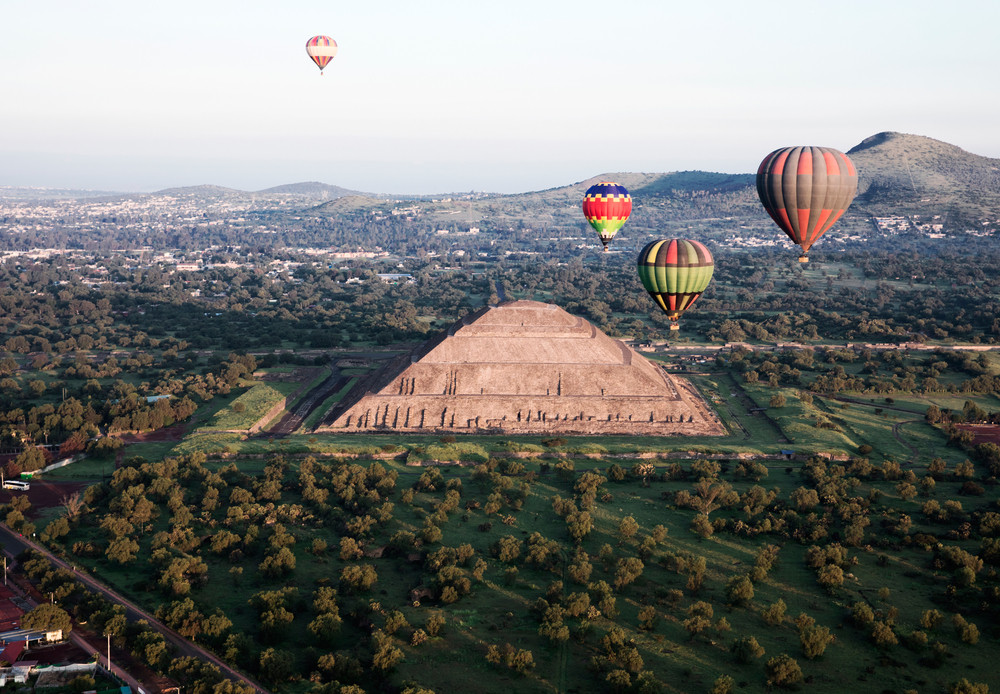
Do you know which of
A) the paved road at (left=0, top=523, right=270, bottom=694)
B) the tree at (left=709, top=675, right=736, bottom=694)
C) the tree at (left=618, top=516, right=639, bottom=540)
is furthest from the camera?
the tree at (left=618, top=516, right=639, bottom=540)

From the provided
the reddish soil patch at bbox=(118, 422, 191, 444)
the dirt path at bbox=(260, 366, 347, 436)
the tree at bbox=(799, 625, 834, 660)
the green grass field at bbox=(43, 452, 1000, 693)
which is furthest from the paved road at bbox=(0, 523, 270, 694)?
the dirt path at bbox=(260, 366, 347, 436)

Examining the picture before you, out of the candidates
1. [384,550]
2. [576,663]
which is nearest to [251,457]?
[384,550]

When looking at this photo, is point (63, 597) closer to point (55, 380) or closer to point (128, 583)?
point (128, 583)

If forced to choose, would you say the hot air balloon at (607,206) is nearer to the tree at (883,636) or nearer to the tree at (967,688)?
the tree at (883,636)

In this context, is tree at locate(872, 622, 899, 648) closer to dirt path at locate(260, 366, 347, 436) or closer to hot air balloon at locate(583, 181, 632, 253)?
dirt path at locate(260, 366, 347, 436)

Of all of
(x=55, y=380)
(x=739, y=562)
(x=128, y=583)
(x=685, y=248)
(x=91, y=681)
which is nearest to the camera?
(x=91, y=681)

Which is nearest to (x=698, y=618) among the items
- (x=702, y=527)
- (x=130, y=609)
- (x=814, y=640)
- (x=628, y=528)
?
(x=814, y=640)
